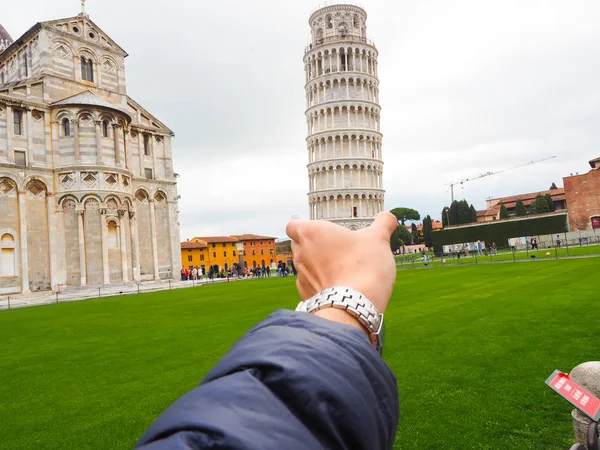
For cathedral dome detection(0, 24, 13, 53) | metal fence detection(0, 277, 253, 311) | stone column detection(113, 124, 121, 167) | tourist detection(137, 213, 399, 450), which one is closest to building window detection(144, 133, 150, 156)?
stone column detection(113, 124, 121, 167)

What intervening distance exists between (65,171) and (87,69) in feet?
30.9

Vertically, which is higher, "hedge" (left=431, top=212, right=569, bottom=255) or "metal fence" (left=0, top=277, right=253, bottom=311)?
"hedge" (left=431, top=212, right=569, bottom=255)

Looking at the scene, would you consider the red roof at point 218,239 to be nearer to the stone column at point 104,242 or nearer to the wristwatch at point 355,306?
the stone column at point 104,242

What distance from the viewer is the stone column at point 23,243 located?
2889 cm

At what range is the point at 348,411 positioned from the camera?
2.55 ft

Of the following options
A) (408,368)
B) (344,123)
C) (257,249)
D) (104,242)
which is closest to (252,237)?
(257,249)

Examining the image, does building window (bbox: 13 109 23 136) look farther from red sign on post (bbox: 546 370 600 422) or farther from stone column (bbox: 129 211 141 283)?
red sign on post (bbox: 546 370 600 422)

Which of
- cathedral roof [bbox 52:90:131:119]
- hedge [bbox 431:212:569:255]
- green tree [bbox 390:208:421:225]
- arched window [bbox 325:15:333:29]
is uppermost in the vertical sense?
arched window [bbox 325:15:333:29]

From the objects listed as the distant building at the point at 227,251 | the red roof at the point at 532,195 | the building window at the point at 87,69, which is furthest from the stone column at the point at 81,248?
the red roof at the point at 532,195

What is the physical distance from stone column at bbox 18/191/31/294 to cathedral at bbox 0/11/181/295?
0.19 feet

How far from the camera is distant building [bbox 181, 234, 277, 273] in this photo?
76.6 meters

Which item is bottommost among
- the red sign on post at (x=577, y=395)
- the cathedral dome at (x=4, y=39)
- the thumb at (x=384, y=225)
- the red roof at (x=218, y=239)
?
the red sign on post at (x=577, y=395)

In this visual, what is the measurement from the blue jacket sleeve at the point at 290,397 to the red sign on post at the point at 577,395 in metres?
2.46

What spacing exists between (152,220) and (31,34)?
1594 centimetres
